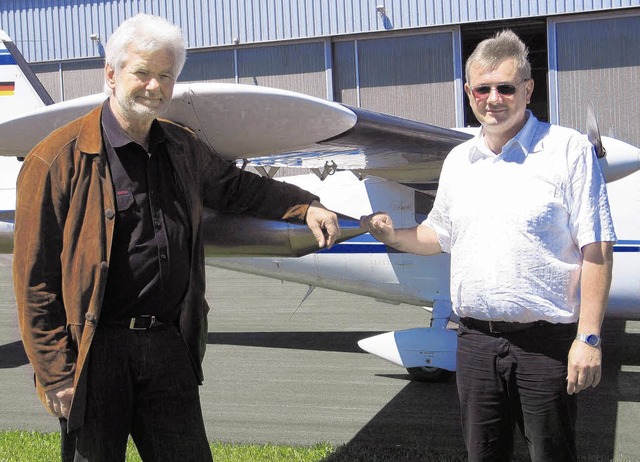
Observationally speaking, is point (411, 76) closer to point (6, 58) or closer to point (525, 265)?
point (6, 58)

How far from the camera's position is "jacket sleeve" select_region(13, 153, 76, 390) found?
247cm

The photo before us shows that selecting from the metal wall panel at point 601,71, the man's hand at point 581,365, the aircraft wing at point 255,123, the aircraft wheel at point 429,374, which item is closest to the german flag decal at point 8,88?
the aircraft wing at point 255,123

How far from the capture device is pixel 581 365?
8.98ft

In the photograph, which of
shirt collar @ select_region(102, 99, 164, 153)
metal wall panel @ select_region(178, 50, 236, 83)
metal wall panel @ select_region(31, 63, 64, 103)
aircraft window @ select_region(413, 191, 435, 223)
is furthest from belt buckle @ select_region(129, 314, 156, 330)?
metal wall panel @ select_region(31, 63, 64, 103)

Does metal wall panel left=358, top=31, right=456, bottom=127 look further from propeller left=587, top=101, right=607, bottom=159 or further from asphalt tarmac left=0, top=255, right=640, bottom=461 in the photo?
propeller left=587, top=101, right=607, bottom=159

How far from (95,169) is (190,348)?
0.69 m

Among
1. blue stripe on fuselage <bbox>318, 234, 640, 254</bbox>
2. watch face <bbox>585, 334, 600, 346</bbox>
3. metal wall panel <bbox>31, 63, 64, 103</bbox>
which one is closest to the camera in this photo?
watch face <bbox>585, 334, 600, 346</bbox>

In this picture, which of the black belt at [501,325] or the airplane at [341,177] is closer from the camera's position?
the black belt at [501,325]

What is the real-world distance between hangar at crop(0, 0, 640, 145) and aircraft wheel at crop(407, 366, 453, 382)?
10.6 meters

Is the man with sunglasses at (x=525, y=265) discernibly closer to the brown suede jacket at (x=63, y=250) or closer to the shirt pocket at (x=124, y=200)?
the shirt pocket at (x=124, y=200)

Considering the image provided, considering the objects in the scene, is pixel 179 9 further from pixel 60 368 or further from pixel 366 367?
pixel 60 368

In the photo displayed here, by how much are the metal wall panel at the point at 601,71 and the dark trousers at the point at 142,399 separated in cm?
1517

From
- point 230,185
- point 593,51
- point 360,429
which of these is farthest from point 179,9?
point 230,185

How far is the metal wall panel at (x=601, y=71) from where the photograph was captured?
1638cm
